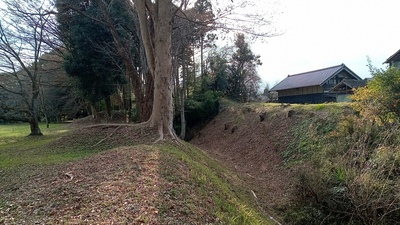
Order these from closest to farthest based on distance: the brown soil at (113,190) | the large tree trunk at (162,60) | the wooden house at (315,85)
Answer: the brown soil at (113,190)
the large tree trunk at (162,60)
the wooden house at (315,85)

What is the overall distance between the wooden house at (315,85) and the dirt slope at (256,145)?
10.4 meters

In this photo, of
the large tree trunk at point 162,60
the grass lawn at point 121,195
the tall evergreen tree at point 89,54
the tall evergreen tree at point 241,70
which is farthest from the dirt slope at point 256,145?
the tall evergreen tree at point 89,54

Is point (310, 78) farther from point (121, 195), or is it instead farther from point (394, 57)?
point (121, 195)

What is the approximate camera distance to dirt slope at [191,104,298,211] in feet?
23.2

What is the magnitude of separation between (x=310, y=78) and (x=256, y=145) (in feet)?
56.0

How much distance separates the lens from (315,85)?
942 inches

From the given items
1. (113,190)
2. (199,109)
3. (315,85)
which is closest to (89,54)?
(199,109)

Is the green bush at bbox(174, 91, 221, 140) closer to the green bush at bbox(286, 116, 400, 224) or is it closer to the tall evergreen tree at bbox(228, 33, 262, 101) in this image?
the tall evergreen tree at bbox(228, 33, 262, 101)

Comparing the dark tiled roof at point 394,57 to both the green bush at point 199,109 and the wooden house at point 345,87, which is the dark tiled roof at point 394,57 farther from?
the green bush at point 199,109

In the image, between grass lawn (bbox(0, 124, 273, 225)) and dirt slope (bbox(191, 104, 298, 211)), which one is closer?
grass lawn (bbox(0, 124, 273, 225))

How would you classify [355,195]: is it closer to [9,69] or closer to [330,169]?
[330,169]

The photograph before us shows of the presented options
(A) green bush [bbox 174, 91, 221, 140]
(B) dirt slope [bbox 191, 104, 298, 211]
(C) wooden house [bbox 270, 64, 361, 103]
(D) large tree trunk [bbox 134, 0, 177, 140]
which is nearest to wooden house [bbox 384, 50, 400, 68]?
(C) wooden house [bbox 270, 64, 361, 103]

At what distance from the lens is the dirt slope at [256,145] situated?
706 cm

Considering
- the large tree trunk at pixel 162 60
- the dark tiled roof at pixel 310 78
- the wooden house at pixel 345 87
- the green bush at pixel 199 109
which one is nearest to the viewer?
the large tree trunk at pixel 162 60
